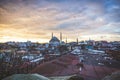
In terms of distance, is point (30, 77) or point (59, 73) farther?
point (59, 73)

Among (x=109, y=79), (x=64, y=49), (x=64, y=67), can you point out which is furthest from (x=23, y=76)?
Answer: (x=64, y=49)

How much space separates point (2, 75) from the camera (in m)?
12.0

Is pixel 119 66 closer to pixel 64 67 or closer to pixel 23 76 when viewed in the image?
pixel 64 67

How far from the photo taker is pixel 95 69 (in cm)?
1585

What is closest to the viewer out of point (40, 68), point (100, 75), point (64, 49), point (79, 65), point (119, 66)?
point (100, 75)

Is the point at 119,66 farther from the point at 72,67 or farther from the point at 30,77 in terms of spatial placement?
the point at 30,77

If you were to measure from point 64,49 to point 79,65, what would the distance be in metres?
22.9

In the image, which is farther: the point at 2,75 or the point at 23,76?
the point at 2,75

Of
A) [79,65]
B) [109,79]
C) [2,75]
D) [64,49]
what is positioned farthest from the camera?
[64,49]

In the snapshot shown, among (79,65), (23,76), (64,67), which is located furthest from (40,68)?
(23,76)

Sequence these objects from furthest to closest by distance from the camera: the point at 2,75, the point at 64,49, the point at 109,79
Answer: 1. the point at 64,49
2. the point at 2,75
3. the point at 109,79

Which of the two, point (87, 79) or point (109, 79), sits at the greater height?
point (109, 79)

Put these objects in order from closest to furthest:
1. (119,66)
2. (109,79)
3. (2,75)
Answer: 1. (109,79)
2. (2,75)
3. (119,66)

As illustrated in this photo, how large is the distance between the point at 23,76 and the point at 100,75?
8.21m
